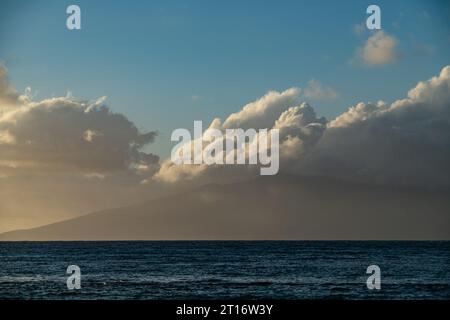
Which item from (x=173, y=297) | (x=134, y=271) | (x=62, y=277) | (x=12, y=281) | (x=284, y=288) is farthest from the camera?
(x=134, y=271)

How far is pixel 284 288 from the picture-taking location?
52.7m

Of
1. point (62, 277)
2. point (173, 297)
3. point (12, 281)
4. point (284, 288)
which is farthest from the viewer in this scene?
point (62, 277)

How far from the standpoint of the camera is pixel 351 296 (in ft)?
153

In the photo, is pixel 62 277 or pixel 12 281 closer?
pixel 12 281

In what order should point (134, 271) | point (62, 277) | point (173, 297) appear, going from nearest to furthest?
point (173, 297), point (62, 277), point (134, 271)

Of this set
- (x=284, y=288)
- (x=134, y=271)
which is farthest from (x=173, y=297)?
(x=134, y=271)
